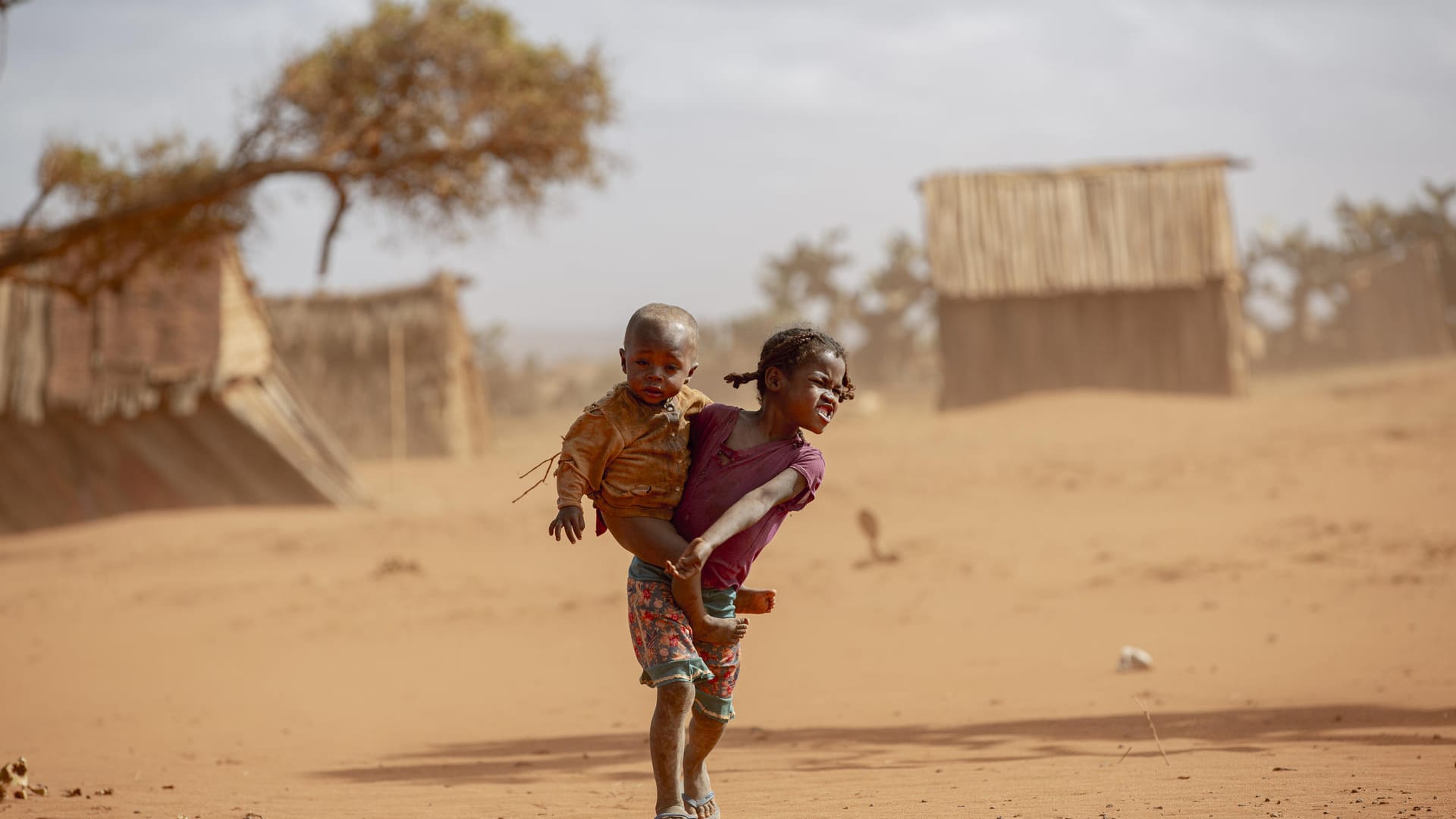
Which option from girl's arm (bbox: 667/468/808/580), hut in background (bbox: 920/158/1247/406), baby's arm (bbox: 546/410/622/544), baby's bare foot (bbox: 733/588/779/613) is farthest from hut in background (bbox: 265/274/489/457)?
girl's arm (bbox: 667/468/808/580)

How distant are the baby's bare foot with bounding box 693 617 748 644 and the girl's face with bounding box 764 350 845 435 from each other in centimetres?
59

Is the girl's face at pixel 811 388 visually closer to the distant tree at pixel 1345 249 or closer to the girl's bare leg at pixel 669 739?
the girl's bare leg at pixel 669 739

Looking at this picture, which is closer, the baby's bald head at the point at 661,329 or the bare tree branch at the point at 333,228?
the baby's bald head at the point at 661,329

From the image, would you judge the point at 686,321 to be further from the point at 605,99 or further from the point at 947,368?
the point at 947,368

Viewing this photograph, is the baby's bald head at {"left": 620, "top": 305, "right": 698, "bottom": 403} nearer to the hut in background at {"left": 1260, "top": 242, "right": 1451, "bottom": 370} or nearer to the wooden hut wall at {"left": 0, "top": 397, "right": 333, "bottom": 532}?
the wooden hut wall at {"left": 0, "top": 397, "right": 333, "bottom": 532}

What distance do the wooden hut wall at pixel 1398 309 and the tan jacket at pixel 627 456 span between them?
27.0 metres

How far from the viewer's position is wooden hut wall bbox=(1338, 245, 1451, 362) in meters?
26.8

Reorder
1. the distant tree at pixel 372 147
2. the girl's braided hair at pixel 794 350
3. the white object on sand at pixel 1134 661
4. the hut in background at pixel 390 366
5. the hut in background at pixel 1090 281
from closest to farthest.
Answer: the girl's braided hair at pixel 794 350 < the white object on sand at pixel 1134 661 < the distant tree at pixel 372 147 < the hut in background at pixel 1090 281 < the hut in background at pixel 390 366

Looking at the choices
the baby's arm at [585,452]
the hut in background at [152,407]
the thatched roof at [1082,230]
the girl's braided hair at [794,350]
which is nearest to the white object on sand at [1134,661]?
the girl's braided hair at [794,350]

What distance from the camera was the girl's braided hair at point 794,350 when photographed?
12.2ft

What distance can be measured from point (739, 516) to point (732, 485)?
0.51 ft

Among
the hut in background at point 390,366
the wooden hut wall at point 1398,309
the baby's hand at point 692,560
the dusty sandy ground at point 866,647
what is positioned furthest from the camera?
the wooden hut wall at point 1398,309

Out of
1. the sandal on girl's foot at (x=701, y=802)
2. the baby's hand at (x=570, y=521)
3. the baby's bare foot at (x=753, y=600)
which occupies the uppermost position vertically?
the baby's hand at (x=570, y=521)

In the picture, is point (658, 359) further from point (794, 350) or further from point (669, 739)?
point (669, 739)
